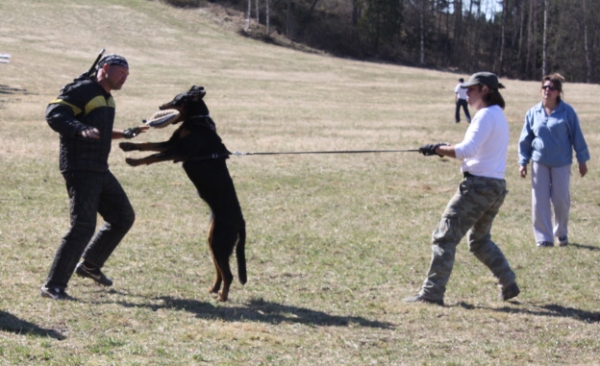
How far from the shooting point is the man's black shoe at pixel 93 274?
23.4ft

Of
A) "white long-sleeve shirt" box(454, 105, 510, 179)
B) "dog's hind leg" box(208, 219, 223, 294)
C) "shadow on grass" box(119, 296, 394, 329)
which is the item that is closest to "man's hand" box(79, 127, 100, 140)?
"dog's hind leg" box(208, 219, 223, 294)

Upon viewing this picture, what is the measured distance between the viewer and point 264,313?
6562 millimetres

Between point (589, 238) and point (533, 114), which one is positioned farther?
point (589, 238)

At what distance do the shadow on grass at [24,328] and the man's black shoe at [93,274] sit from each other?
1245mm

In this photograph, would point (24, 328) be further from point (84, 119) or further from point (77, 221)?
point (84, 119)

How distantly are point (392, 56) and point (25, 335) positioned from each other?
64.7m

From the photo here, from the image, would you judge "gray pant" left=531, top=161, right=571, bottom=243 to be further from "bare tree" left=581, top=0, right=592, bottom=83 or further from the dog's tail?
"bare tree" left=581, top=0, right=592, bottom=83

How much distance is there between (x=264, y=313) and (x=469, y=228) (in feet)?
6.10

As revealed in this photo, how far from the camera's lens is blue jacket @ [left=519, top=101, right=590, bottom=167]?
30.6ft

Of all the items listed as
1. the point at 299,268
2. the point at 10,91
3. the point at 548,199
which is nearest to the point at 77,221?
the point at 299,268

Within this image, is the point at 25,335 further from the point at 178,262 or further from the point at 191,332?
the point at 178,262

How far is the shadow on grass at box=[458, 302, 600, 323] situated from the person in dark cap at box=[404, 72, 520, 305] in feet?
1.44

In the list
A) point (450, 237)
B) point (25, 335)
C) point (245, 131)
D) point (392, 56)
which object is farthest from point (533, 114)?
point (392, 56)

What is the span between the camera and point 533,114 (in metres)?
9.57
